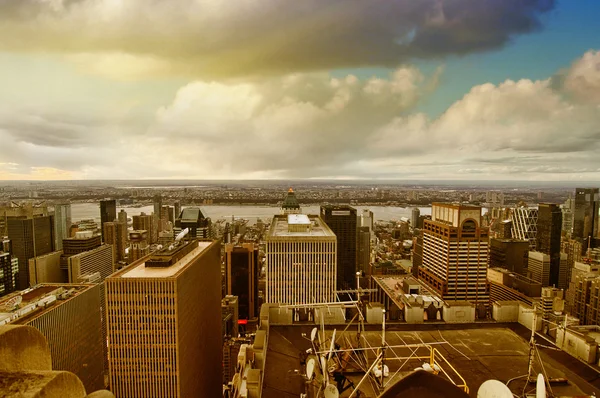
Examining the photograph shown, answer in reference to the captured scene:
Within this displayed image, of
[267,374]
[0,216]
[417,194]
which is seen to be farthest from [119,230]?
[417,194]

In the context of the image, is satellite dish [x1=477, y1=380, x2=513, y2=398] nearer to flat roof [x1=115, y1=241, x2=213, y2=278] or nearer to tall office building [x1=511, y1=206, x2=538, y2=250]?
flat roof [x1=115, y1=241, x2=213, y2=278]

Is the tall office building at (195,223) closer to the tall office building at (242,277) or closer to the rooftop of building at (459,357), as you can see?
the tall office building at (242,277)

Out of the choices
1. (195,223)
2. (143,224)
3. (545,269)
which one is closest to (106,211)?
(143,224)

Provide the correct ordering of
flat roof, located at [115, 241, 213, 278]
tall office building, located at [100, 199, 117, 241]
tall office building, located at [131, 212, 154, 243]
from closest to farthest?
1. flat roof, located at [115, 241, 213, 278]
2. tall office building, located at [100, 199, 117, 241]
3. tall office building, located at [131, 212, 154, 243]

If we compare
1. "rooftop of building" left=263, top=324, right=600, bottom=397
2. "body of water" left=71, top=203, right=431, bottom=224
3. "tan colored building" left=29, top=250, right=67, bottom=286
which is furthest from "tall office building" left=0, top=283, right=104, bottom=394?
"body of water" left=71, top=203, right=431, bottom=224

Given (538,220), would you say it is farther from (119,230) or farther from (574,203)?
(119,230)

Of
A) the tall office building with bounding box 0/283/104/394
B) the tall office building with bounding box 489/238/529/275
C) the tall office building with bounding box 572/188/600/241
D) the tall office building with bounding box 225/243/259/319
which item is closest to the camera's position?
the tall office building with bounding box 0/283/104/394
